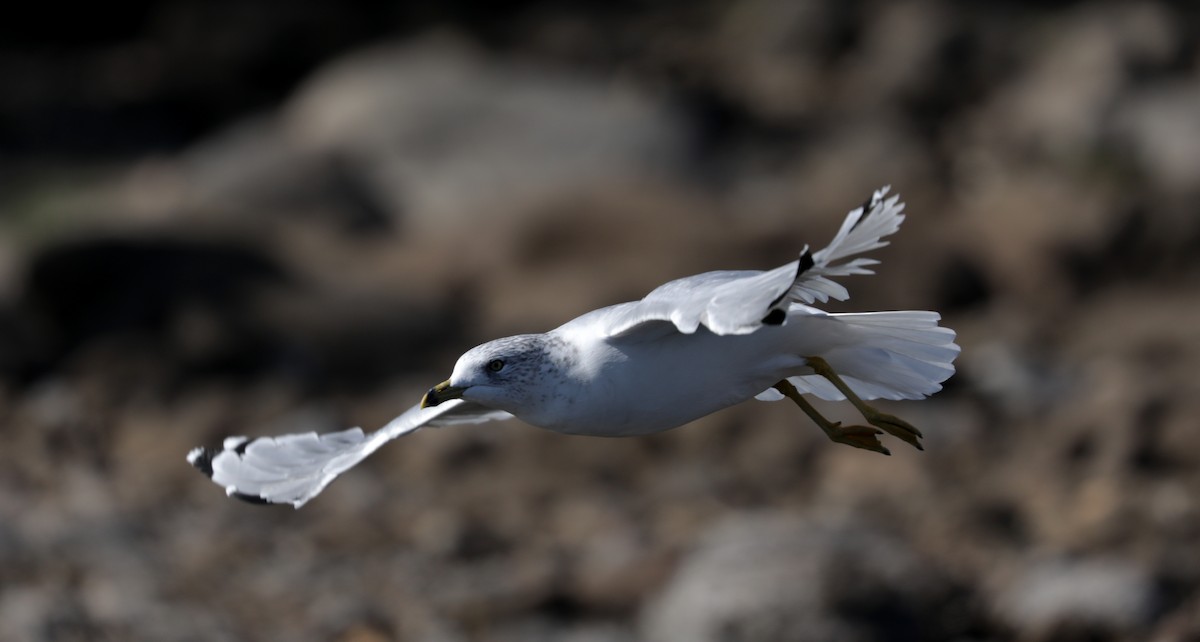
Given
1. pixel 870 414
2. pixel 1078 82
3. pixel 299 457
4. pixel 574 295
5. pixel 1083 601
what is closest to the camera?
pixel 870 414

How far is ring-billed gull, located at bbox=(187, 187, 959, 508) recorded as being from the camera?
13.5 feet

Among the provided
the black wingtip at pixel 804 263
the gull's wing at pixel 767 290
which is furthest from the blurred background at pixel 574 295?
the black wingtip at pixel 804 263

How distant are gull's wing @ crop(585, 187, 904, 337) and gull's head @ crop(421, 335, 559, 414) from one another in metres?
0.28

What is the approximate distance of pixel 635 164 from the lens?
1530 cm

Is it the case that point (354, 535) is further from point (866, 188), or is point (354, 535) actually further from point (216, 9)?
point (216, 9)

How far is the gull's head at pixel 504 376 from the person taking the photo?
15.0ft

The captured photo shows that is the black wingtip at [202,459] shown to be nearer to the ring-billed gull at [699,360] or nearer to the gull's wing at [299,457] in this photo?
the gull's wing at [299,457]

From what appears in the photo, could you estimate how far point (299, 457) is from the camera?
5.27 meters

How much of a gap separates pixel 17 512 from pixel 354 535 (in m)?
1.95

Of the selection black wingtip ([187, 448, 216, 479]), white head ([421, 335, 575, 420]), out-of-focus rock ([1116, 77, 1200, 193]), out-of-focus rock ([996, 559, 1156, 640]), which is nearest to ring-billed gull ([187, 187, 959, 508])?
white head ([421, 335, 575, 420])

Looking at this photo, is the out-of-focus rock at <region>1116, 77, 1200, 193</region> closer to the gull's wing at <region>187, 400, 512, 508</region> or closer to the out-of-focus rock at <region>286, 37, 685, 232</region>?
the out-of-focus rock at <region>286, 37, 685, 232</region>

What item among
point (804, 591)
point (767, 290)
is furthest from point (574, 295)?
point (767, 290)

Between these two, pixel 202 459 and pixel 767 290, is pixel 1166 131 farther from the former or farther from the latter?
pixel 767 290

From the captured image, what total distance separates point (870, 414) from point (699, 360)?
0.65 meters
